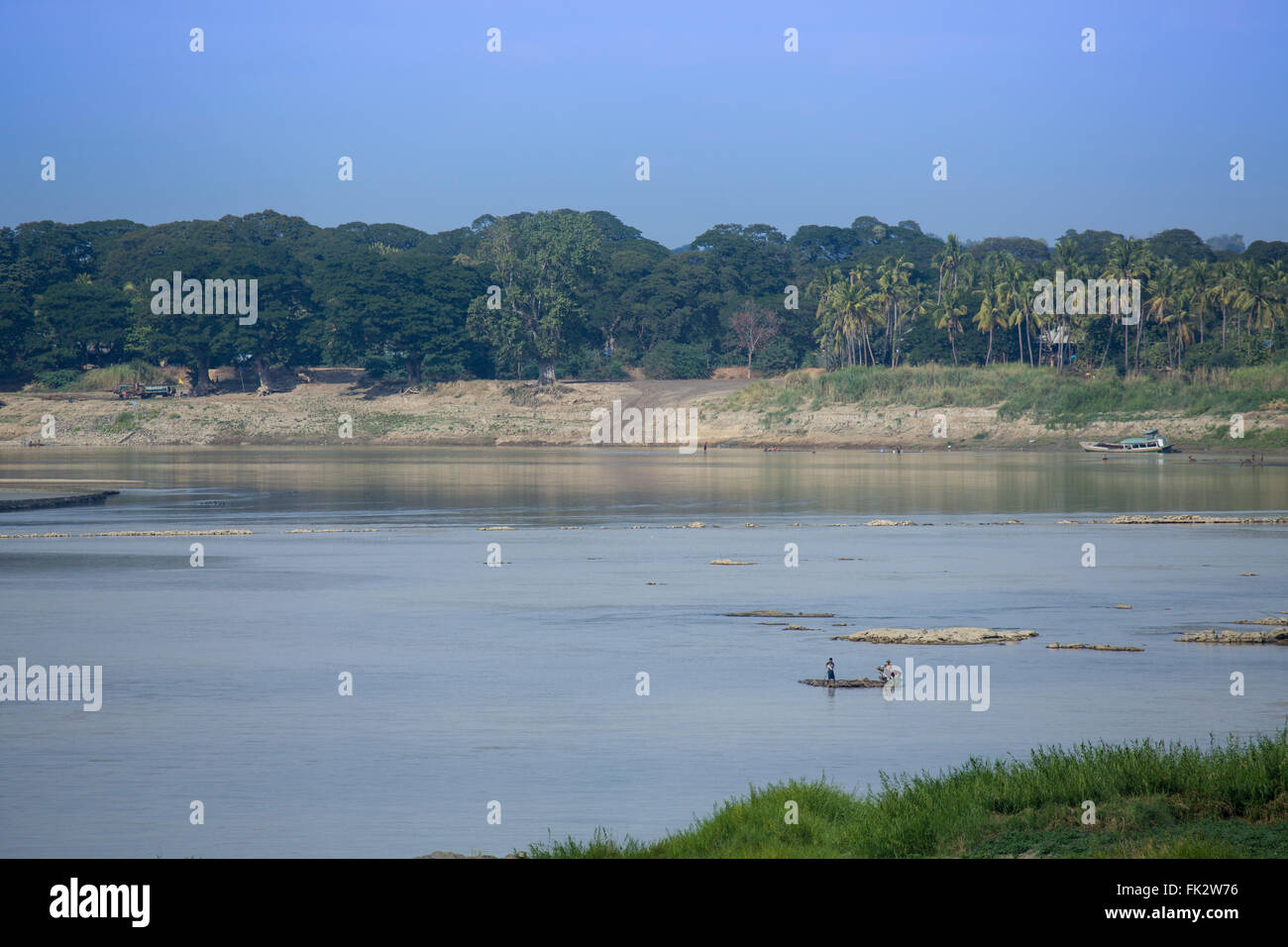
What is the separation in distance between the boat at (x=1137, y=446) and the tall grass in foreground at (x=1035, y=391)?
5204 mm

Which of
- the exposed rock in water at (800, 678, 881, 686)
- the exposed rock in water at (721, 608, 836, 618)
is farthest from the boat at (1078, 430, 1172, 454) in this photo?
the exposed rock in water at (800, 678, 881, 686)

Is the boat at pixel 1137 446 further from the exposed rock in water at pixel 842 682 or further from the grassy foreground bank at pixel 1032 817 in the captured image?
the grassy foreground bank at pixel 1032 817

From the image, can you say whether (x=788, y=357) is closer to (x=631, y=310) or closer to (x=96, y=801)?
(x=631, y=310)

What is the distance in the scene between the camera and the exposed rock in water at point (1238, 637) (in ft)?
71.5

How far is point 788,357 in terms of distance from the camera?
141750 mm

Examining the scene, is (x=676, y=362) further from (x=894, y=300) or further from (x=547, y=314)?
(x=894, y=300)

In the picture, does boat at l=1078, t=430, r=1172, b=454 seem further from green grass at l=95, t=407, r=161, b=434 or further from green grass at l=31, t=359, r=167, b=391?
green grass at l=31, t=359, r=167, b=391

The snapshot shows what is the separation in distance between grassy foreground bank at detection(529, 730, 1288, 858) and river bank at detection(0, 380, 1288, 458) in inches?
3540

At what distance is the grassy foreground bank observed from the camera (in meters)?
9.81

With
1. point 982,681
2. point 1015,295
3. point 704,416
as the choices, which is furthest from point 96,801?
point 1015,295

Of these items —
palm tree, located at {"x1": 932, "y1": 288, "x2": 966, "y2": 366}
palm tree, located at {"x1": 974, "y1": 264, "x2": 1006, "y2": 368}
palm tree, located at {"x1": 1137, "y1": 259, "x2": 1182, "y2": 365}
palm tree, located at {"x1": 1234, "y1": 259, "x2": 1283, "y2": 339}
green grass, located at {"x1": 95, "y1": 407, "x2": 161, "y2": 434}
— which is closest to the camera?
palm tree, located at {"x1": 1234, "y1": 259, "x2": 1283, "y2": 339}

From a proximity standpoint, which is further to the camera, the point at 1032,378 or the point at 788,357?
the point at 788,357

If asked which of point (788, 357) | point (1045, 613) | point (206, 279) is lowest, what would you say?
point (1045, 613)
